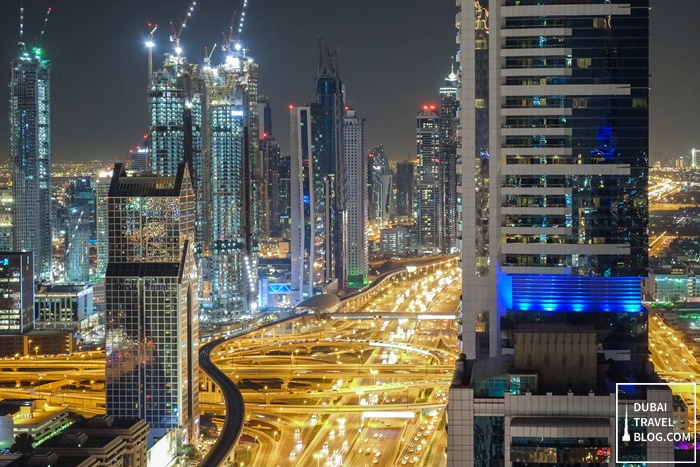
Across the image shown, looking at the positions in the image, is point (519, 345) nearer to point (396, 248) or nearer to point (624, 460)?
point (624, 460)

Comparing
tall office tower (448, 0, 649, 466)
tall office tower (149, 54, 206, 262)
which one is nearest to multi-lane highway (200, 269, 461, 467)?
tall office tower (448, 0, 649, 466)

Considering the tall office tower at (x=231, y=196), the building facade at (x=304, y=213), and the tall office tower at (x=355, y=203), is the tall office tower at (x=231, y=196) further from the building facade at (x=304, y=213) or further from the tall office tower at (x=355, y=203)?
the tall office tower at (x=355, y=203)

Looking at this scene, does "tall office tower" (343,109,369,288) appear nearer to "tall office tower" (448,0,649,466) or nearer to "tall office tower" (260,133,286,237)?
"tall office tower" (260,133,286,237)

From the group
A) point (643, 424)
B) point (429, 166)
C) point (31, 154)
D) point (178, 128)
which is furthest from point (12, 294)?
point (429, 166)

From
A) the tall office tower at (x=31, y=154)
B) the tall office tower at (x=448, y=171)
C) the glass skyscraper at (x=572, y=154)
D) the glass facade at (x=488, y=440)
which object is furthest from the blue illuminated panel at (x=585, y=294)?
the tall office tower at (x=448, y=171)

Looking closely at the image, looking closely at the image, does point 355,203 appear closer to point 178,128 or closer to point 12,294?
point 178,128
